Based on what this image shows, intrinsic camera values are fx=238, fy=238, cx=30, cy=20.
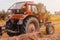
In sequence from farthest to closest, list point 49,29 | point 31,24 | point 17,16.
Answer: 1. point 49,29
2. point 31,24
3. point 17,16

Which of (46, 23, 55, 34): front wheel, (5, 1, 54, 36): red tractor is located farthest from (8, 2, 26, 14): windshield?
(46, 23, 55, 34): front wheel

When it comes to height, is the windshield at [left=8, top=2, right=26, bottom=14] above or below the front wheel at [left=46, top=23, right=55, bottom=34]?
above

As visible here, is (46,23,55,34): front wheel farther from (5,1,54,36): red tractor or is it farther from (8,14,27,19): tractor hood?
(8,14,27,19): tractor hood

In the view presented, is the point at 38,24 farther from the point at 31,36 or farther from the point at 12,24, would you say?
the point at 31,36

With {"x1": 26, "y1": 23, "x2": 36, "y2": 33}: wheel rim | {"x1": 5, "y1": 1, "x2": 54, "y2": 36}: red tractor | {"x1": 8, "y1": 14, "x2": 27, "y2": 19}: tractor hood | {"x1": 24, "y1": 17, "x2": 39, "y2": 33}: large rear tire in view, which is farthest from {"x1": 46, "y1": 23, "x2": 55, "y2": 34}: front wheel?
{"x1": 8, "y1": 14, "x2": 27, "y2": 19}: tractor hood

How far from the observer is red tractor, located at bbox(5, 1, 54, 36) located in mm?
16250

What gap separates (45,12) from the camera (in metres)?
18.7

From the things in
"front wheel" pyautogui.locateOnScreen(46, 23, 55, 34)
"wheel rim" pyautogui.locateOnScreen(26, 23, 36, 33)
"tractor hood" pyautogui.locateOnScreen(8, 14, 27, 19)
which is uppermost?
"tractor hood" pyautogui.locateOnScreen(8, 14, 27, 19)

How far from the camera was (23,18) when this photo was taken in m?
16.1

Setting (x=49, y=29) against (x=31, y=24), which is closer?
(x=31, y=24)

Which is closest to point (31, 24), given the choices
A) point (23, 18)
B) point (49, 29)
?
point (23, 18)

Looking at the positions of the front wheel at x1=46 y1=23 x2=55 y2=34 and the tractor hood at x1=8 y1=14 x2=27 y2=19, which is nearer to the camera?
the tractor hood at x1=8 y1=14 x2=27 y2=19

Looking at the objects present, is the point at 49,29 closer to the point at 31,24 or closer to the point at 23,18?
the point at 31,24

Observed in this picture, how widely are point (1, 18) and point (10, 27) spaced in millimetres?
21250
